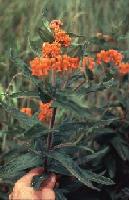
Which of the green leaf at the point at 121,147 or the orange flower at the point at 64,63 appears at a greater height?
the orange flower at the point at 64,63

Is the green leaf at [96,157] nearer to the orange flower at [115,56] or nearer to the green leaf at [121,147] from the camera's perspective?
the green leaf at [121,147]

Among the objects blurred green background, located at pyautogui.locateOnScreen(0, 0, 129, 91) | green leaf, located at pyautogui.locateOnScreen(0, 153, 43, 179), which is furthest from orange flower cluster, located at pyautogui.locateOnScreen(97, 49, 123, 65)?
blurred green background, located at pyautogui.locateOnScreen(0, 0, 129, 91)

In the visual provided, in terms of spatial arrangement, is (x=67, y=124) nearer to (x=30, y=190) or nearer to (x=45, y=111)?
(x=45, y=111)

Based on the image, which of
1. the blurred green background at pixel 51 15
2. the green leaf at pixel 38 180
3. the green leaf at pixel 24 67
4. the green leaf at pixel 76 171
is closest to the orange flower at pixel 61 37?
the green leaf at pixel 24 67

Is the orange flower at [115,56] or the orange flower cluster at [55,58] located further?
the orange flower at [115,56]

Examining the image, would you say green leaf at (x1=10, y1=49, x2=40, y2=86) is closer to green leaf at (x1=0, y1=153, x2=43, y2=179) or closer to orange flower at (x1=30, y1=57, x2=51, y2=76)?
orange flower at (x1=30, y1=57, x2=51, y2=76)

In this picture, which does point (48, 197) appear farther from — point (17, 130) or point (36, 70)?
point (36, 70)

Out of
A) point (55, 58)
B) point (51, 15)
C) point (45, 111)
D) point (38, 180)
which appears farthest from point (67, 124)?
point (51, 15)

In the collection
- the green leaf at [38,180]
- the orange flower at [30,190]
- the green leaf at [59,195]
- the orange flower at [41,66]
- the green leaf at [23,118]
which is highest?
the orange flower at [41,66]

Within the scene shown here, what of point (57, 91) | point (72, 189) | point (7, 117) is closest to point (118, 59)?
point (57, 91)
